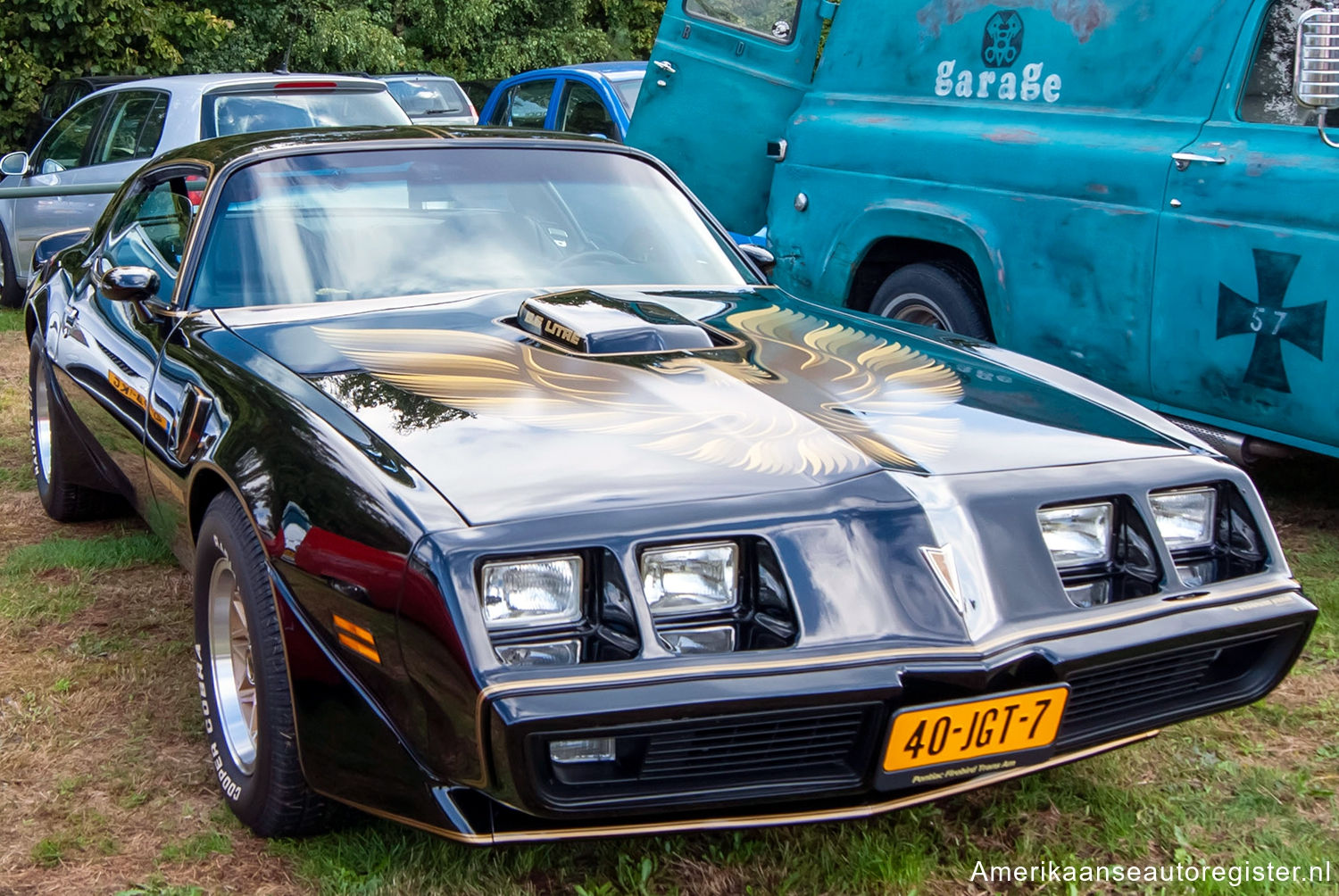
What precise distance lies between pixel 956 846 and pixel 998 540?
715mm

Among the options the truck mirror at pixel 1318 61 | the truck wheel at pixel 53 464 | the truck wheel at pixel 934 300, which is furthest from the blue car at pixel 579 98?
the truck mirror at pixel 1318 61

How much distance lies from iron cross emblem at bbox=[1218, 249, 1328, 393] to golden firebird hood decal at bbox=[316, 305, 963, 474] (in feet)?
5.41

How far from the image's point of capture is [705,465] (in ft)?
7.70

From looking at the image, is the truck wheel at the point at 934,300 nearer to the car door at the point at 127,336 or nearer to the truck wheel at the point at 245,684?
the car door at the point at 127,336

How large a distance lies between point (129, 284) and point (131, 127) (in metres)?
5.57

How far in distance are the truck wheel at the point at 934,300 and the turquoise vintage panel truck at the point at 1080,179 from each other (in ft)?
0.04

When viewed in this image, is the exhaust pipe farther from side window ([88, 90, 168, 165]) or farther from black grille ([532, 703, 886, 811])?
side window ([88, 90, 168, 165])

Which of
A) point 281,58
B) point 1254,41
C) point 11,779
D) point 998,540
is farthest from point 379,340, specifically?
point 281,58

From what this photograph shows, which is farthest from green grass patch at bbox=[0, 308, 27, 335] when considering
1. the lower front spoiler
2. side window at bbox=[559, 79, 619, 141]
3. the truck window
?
the lower front spoiler

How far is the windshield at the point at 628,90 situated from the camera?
9.08m

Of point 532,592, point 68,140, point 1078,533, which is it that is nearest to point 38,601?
point 532,592

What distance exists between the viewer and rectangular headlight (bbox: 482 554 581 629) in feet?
6.90

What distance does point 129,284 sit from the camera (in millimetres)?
3426

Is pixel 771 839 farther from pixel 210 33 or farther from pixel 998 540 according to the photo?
pixel 210 33
